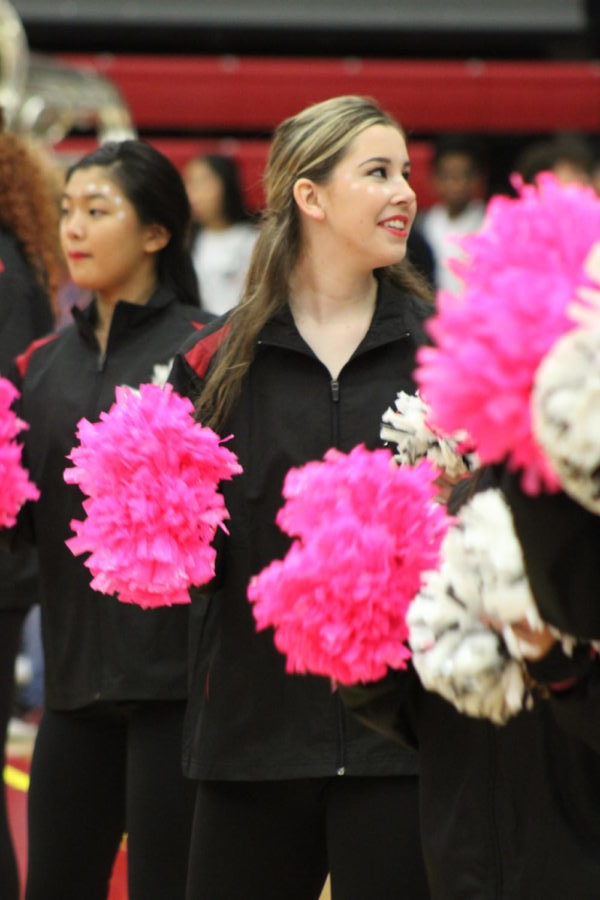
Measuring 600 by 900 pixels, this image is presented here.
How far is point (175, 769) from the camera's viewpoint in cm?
307

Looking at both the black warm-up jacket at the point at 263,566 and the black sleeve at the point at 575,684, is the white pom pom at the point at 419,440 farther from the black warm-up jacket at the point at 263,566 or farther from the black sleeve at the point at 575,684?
the black sleeve at the point at 575,684

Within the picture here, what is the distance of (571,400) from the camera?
1.57 m

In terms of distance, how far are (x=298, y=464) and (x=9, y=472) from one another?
20.1 inches

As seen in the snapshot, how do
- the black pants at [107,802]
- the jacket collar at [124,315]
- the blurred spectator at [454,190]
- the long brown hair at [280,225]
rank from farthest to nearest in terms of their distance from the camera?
the blurred spectator at [454,190]
the jacket collar at [124,315]
the black pants at [107,802]
the long brown hair at [280,225]

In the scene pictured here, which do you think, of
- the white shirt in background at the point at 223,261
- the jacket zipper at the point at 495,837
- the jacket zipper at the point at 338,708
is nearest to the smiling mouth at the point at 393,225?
the jacket zipper at the point at 338,708

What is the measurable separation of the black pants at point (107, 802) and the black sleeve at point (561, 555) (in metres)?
1.49

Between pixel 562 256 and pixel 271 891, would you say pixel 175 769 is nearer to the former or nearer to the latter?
pixel 271 891

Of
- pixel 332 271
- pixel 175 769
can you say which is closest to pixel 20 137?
pixel 332 271

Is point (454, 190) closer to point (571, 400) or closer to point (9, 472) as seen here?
point (9, 472)

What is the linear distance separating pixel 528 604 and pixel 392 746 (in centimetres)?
88

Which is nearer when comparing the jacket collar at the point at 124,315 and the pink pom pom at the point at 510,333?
the pink pom pom at the point at 510,333

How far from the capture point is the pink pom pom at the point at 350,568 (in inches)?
78.7

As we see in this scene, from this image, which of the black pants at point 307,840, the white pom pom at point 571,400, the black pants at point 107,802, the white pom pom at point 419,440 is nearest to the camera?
the white pom pom at point 571,400

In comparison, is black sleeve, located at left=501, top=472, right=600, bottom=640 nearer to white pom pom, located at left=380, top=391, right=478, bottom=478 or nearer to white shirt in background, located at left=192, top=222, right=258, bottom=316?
white pom pom, located at left=380, top=391, right=478, bottom=478
